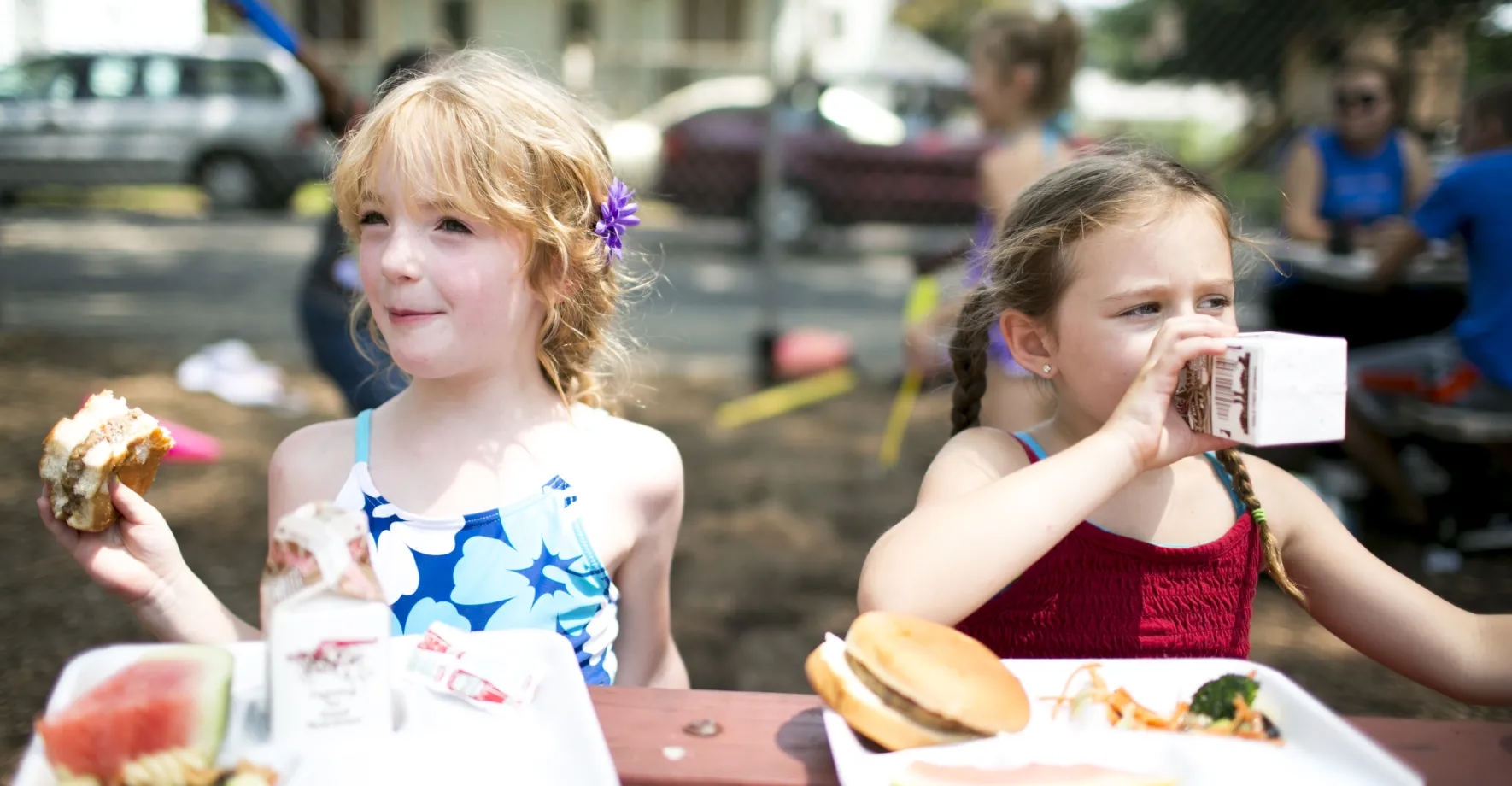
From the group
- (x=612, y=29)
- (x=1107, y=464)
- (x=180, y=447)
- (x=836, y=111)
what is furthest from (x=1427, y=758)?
(x=612, y=29)

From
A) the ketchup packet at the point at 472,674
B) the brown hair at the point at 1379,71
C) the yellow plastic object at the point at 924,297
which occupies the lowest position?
the yellow plastic object at the point at 924,297

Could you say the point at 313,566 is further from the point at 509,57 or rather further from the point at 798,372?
the point at 798,372

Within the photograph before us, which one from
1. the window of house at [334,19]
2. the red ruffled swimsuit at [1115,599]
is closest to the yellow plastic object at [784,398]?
the red ruffled swimsuit at [1115,599]

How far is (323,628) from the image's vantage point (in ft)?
3.52

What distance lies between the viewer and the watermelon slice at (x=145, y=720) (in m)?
1.07

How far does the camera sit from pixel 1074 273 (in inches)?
66.8

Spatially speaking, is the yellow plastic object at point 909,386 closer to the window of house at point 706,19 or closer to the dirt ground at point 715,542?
the dirt ground at point 715,542

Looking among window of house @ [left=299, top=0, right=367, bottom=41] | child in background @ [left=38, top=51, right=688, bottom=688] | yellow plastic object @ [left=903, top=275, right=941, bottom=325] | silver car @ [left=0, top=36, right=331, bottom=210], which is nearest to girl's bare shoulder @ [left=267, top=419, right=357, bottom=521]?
child in background @ [left=38, top=51, right=688, bottom=688]

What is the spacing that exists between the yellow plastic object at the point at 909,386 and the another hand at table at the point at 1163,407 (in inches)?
122

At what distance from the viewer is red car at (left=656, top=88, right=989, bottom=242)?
12977 millimetres

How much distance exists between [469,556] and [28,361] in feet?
21.1

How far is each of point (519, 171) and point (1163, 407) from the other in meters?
0.94

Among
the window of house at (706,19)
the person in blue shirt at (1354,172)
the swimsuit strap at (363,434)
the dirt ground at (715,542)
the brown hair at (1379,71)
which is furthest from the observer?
the window of house at (706,19)

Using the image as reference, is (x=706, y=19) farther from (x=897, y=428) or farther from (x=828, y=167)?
(x=897, y=428)
